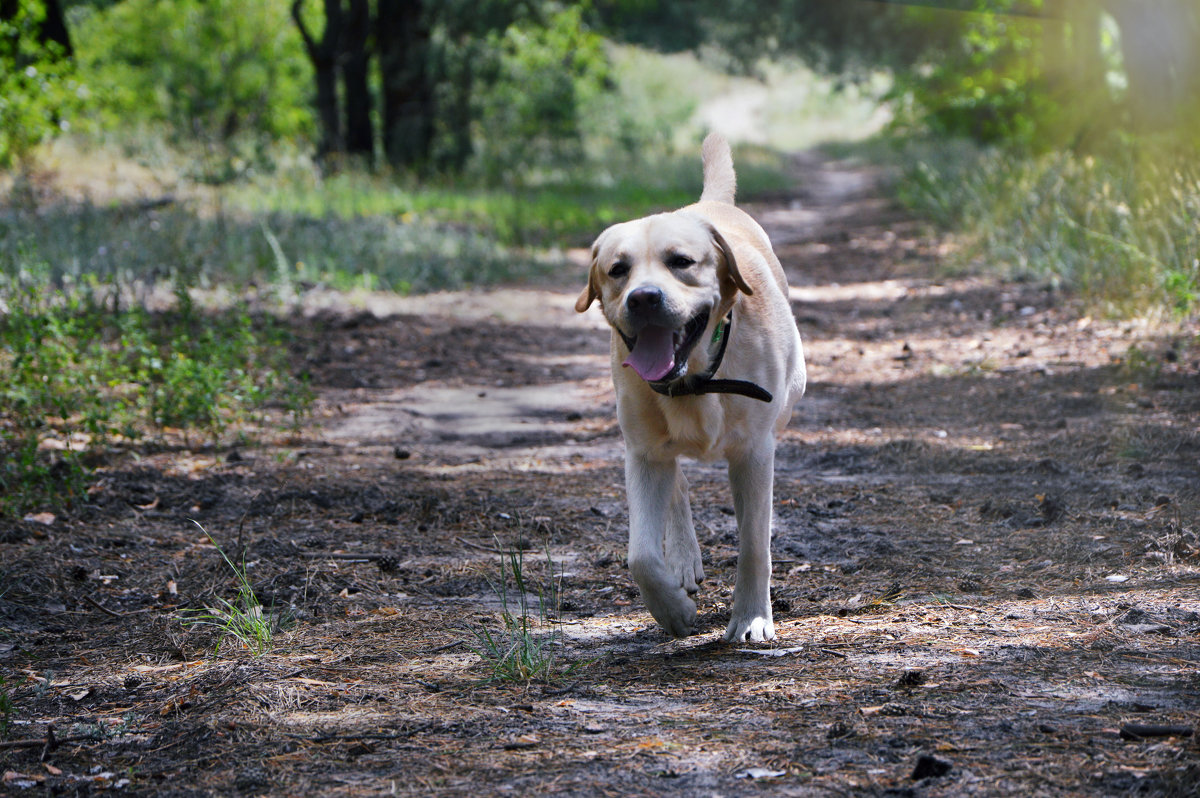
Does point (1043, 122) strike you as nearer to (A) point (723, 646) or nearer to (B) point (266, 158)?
(B) point (266, 158)

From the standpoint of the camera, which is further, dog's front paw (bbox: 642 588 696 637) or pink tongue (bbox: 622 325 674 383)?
dog's front paw (bbox: 642 588 696 637)

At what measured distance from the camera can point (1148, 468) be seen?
5.15 m

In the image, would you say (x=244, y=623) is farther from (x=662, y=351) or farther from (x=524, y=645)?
(x=662, y=351)

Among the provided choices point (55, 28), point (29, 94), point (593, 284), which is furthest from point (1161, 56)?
point (55, 28)

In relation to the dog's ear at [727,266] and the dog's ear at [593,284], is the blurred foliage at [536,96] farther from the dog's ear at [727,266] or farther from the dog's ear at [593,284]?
the dog's ear at [727,266]

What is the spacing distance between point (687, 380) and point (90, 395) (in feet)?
11.7

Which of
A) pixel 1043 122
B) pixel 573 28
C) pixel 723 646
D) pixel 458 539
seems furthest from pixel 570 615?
pixel 573 28

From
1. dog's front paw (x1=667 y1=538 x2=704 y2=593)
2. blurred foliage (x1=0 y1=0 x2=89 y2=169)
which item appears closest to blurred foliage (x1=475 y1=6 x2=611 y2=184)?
blurred foliage (x1=0 y1=0 x2=89 y2=169)

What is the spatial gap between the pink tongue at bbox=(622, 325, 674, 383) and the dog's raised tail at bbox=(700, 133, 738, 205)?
5.28 feet

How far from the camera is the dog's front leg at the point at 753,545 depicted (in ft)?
11.9

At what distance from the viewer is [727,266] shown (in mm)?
3703

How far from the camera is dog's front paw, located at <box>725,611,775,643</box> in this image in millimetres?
3578

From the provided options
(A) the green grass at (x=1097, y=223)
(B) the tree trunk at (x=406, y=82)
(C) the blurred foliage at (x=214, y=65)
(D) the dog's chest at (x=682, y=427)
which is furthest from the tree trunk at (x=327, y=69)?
(D) the dog's chest at (x=682, y=427)

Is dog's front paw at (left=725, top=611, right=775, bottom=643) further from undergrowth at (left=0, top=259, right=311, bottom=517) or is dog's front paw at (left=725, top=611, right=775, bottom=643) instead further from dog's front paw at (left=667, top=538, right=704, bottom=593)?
undergrowth at (left=0, top=259, right=311, bottom=517)
